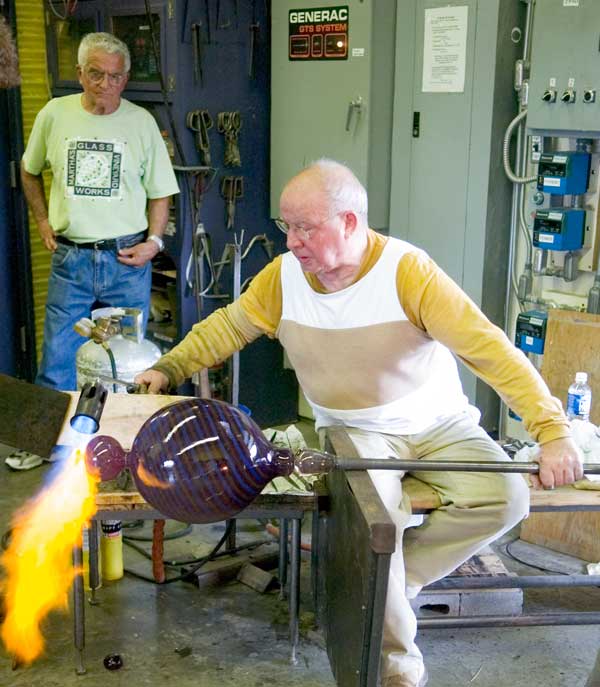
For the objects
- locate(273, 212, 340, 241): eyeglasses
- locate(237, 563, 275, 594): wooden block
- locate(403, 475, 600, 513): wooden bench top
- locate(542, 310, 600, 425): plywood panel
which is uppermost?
locate(273, 212, 340, 241): eyeglasses

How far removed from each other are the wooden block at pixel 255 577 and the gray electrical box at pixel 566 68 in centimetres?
206

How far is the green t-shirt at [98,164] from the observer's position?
172 inches

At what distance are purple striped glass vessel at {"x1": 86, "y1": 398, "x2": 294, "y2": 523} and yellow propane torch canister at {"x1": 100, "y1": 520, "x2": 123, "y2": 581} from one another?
5.74ft

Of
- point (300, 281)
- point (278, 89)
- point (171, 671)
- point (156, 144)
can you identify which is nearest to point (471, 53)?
point (278, 89)

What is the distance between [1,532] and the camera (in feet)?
12.9

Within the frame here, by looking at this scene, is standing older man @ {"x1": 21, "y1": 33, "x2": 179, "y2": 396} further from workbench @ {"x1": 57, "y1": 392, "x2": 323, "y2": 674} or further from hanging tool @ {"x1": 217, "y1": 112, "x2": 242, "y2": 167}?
workbench @ {"x1": 57, "y1": 392, "x2": 323, "y2": 674}

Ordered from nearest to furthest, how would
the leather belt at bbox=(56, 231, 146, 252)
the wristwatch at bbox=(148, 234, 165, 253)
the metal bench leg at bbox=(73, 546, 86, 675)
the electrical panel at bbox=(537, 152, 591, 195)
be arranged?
the metal bench leg at bbox=(73, 546, 86, 675) < the electrical panel at bbox=(537, 152, 591, 195) < the leather belt at bbox=(56, 231, 146, 252) < the wristwatch at bbox=(148, 234, 165, 253)

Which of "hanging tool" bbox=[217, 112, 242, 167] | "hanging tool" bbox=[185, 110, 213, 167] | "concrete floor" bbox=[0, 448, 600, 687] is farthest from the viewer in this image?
"hanging tool" bbox=[217, 112, 242, 167]

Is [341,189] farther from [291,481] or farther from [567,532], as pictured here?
[567,532]

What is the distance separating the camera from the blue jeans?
443cm

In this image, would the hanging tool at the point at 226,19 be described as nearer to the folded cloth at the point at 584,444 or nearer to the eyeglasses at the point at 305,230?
the eyeglasses at the point at 305,230


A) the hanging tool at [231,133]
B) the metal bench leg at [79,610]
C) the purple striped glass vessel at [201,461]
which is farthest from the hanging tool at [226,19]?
the purple striped glass vessel at [201,461]

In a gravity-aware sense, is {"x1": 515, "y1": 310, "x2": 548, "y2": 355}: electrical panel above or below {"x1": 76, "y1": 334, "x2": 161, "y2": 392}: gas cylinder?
above

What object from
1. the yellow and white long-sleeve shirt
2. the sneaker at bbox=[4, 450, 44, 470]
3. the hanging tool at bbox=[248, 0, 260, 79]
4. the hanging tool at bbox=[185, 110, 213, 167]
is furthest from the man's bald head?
the sneaker at bbox=[4, 450, 44, 470]
